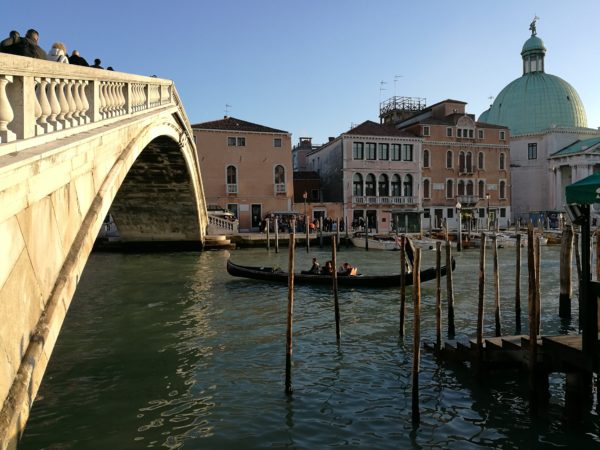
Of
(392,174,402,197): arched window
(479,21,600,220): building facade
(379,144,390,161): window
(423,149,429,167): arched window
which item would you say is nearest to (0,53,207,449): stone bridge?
(379,144,390,161): window

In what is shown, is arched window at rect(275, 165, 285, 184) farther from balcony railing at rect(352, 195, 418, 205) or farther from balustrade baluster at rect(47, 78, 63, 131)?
balustrade baluster at rect(47, 78, 63, 131)

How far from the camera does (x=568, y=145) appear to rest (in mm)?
31062

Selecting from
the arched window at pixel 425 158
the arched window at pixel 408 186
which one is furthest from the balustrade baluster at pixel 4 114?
the arched window at pixel 425 158

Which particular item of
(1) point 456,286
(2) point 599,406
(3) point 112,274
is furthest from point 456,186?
(2) point 599,406

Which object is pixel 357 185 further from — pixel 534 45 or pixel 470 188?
pixel 534 45

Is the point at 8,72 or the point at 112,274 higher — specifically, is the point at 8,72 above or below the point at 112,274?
above

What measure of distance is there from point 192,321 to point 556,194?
95.2 ft

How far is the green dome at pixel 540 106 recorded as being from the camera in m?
32.0

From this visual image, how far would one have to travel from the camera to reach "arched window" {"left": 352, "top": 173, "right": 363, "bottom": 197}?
81.7ft

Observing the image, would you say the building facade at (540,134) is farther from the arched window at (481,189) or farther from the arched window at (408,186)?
the arched window at (408,186)

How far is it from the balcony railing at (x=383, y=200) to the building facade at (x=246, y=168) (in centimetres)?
323

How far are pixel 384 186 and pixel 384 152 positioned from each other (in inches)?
64.2

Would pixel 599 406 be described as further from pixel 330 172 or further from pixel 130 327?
pixel 330 172

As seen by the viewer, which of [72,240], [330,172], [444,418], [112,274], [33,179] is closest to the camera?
[33,179]
